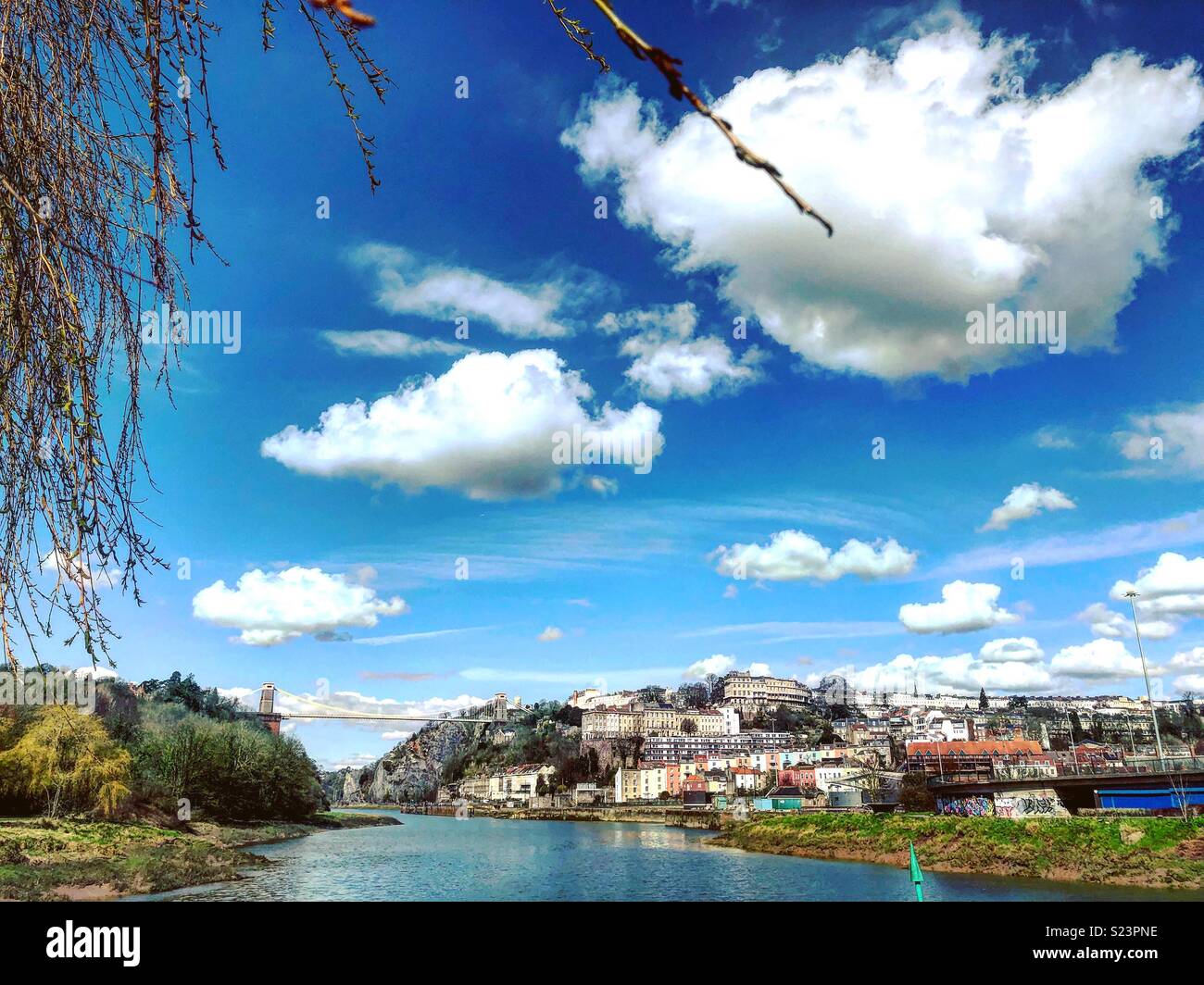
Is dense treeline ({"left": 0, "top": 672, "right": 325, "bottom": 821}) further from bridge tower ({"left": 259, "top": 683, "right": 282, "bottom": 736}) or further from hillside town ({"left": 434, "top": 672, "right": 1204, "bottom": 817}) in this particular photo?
hillside town ({"left": 434, "top": 672, "right": 1204, "bottom": 817})

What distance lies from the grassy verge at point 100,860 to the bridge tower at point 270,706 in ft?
170

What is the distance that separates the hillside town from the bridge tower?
41.2 m

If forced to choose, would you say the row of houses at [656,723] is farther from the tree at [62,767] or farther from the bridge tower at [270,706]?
the tree at [62,767]

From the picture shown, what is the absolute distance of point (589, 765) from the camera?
124375 millimetres

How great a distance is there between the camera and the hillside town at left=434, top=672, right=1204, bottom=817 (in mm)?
57172

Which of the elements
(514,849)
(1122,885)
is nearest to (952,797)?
(1122,885)

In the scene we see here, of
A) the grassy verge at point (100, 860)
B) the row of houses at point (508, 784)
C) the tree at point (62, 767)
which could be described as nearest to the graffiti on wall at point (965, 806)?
the grassy verge at point (100, 860)

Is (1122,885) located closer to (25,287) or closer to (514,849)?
(514,849)

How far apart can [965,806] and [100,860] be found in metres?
47.7

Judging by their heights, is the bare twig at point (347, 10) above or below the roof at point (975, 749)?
above

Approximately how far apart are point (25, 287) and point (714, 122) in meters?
2.37

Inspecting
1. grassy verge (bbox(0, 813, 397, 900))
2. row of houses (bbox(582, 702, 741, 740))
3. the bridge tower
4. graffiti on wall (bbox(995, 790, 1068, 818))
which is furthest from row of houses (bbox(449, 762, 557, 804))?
graffiti on wall (bbox(995, 790, 1068, 818))

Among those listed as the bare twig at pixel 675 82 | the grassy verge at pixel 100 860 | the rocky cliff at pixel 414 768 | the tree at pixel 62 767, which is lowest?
the rocky cliff at pixel 414 768

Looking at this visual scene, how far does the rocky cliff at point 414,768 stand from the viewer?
562 feet
